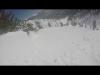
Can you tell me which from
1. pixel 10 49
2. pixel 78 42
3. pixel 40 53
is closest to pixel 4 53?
pixel 10 49

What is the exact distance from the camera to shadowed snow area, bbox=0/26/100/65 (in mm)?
2871

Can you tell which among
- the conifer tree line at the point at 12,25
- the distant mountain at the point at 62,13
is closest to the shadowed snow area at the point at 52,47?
the conifer tree line at the point at 12,25

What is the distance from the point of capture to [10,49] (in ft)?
9.59

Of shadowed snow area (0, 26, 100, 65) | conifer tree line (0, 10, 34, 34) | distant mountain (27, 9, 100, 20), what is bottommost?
shadowed snow area (0, 26, 100, 65)

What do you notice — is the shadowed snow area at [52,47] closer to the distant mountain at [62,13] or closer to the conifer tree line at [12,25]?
the conifer tree line at [12,25]

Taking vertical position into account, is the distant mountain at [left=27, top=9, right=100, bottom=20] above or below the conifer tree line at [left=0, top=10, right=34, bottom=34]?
above

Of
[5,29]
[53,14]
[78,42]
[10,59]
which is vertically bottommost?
[10,59]

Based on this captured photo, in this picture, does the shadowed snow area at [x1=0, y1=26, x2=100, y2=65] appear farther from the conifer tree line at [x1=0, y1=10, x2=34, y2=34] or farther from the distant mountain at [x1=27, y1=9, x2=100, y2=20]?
the distant mountain at [x1=27, y1=9, x2=100, y2=20]

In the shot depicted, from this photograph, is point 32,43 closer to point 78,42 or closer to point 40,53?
point 40,53

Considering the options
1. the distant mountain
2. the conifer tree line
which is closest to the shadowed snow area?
the conifer tree line

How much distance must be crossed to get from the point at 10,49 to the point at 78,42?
1.03 m

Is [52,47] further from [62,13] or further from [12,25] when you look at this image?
[12,25]

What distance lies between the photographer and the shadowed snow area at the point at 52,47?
2871 mm
